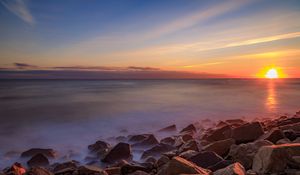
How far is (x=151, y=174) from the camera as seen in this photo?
5395mm

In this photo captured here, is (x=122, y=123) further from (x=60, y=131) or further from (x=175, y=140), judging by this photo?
(x=175, y=140)

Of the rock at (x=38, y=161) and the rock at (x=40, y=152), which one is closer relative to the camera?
the rock at (x=38, y=161)

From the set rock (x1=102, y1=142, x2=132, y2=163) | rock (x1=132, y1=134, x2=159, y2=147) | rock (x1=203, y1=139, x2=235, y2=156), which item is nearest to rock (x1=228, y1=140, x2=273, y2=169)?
rock (x1=203, y1=139, x2=235, y2=156)

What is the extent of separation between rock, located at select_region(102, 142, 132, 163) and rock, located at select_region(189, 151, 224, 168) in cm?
324

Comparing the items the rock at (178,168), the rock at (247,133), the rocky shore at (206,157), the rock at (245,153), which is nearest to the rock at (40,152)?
the rocky shore at (206,157)

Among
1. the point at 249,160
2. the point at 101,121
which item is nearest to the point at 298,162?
the point at 249,160

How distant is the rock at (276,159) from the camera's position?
147 inches

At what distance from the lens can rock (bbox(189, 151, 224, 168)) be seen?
5158mm

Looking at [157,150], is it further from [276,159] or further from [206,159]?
[276,159]

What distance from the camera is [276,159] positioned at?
12.3ft

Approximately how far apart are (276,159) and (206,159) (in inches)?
67.8

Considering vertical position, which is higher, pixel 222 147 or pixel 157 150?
pixel 222 147

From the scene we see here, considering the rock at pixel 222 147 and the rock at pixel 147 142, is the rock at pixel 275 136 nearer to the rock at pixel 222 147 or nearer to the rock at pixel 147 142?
the rock at pixel 222 147

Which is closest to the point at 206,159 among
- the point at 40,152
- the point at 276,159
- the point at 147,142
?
the point at 276,159
